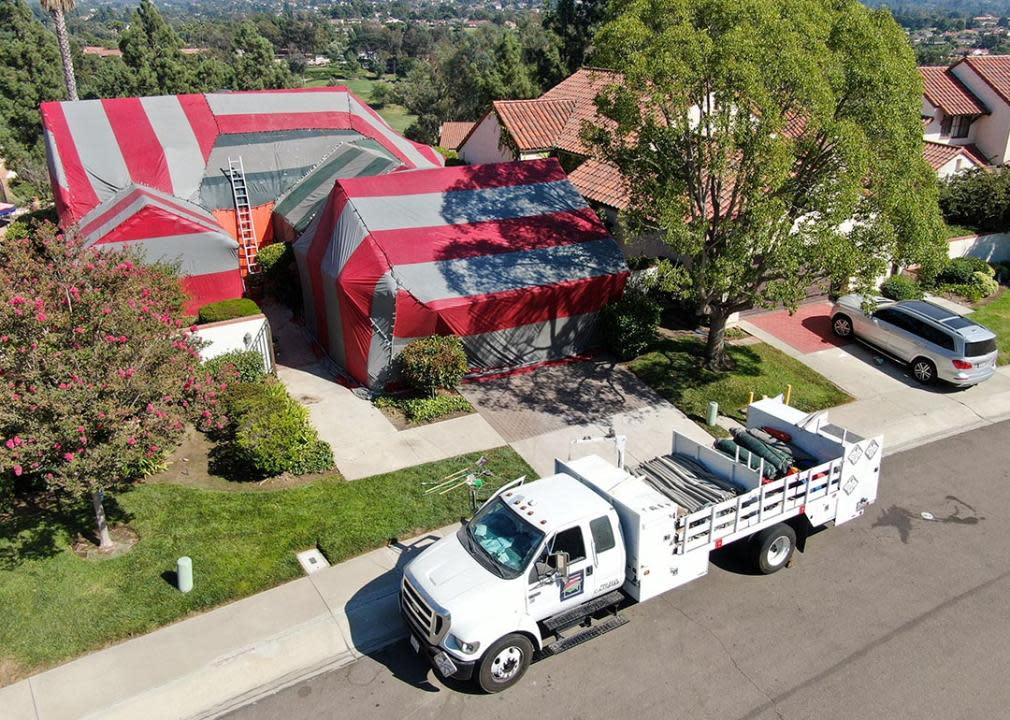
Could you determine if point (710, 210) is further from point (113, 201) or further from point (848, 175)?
point (113, 201)

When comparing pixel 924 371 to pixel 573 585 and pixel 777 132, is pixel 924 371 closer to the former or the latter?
pixel 777 132

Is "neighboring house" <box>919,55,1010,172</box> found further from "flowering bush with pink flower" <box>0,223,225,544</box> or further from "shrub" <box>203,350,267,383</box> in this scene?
"flowering bush with pink flower" <box>0,223,225,544</box>

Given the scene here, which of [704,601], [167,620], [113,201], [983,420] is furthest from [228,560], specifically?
[983,420]

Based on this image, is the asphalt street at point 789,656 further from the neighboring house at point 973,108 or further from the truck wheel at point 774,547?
the neighboring house at point 973,108

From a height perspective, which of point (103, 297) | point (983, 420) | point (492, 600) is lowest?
point (983, 420)

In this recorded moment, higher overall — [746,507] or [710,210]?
[710,210]

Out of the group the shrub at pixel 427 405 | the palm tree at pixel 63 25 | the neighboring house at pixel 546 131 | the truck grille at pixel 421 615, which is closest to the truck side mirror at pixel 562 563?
the truck grille at pixel 421 615
